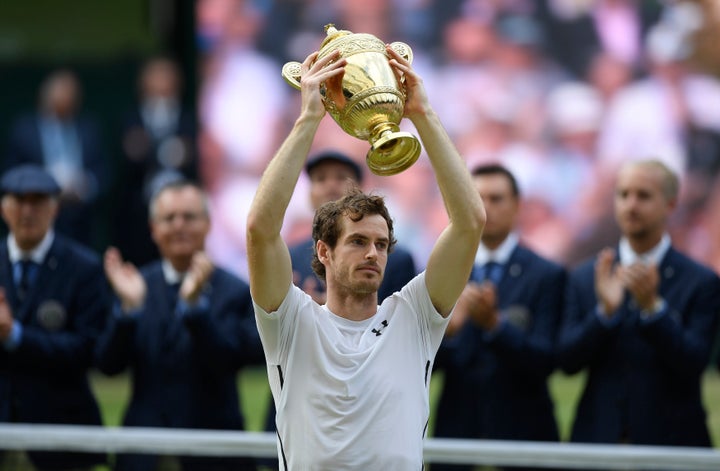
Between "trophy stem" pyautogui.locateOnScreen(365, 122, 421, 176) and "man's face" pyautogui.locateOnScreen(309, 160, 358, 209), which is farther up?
"man's face" pyautogui.locateOnScreen(309, 160, 358, 209)

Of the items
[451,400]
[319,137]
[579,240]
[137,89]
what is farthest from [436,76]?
[451,400]

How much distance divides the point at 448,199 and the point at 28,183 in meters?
3.58

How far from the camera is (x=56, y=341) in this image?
7457 mm

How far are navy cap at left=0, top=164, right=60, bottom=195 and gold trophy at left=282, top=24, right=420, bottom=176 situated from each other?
327 cm

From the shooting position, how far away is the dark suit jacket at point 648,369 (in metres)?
6.87

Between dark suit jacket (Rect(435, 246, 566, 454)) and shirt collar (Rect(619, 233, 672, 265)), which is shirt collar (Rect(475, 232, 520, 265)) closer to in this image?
dark suit jacket (Rect(435, 246, 566, 454))

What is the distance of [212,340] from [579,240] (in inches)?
201

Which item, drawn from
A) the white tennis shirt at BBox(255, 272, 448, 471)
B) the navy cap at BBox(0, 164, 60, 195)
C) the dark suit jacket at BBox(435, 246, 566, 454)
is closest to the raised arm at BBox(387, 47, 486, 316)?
the white tennis shirt at BBox(255, 272, 448, 471)

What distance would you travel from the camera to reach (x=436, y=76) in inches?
464

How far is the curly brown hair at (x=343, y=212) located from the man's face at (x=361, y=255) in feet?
0.08

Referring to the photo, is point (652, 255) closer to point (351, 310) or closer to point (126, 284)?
point (351, 310)

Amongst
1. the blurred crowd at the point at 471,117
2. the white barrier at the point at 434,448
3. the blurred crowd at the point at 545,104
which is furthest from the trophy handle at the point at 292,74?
the blurred crowd at the point at 545,104

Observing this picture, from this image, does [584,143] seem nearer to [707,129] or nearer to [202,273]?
[707,129]

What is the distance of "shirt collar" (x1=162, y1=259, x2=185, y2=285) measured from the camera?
7.60 metres
